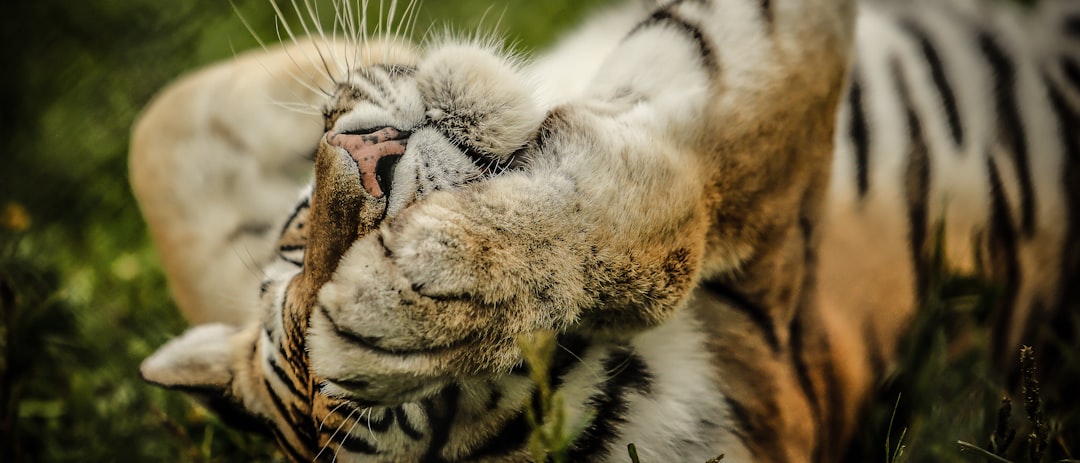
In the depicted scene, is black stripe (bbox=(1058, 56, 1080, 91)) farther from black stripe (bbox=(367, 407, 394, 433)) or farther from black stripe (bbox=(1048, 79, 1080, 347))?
black stripe (bbox=(367, 407, 394, 433))

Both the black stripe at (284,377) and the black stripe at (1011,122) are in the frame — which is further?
the black stripe at (1011,122)

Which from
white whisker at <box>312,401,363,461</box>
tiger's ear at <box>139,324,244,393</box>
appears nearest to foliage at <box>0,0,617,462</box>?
tiger's ear at <box>139,324,244,393</box>

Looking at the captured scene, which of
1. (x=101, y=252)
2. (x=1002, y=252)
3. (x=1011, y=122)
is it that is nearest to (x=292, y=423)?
(x=1002, y=252)

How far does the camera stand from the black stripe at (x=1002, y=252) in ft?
4.68

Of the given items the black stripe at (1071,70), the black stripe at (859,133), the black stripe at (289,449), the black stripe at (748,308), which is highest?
the black stripe at (1071,70)

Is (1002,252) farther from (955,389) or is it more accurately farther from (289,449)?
(289,449)

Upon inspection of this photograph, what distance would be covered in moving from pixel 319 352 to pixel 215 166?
94cm

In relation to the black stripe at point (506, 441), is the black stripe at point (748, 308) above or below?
above

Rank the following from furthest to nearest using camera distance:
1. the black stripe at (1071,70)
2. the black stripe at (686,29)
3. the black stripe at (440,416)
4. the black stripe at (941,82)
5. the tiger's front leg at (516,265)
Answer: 1. the black stripe at (1071,70)
2. the black stripe at (941,82)
3. the black stripe at (686,29)
4. the black stripe at (440,416)
5. the tiger's front leg at (516,265)

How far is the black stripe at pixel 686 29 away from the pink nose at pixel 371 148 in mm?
365

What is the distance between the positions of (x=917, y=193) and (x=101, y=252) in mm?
1825

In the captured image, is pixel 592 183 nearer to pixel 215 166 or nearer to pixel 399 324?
pixel 399 324

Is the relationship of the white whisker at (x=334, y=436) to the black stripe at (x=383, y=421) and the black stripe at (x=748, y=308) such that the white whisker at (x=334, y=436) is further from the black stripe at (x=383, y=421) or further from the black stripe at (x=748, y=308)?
the black stripe at (x=748, y=308)

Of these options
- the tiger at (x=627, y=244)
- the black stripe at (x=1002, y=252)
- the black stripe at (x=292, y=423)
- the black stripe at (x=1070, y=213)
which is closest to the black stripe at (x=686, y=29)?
the tiger at (x=627, y=244)
